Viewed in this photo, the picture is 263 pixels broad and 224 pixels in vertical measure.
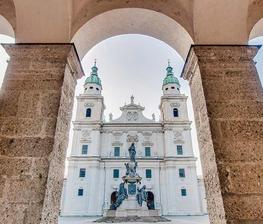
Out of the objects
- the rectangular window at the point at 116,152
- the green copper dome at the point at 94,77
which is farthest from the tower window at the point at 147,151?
the green copper dome at the point at 94,77

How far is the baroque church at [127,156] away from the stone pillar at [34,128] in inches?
870

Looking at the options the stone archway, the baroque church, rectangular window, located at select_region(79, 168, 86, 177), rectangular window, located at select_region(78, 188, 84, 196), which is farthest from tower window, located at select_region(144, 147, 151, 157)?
the stone archway

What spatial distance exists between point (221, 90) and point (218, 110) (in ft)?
0.84

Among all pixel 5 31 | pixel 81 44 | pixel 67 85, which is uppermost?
pixel 5 31

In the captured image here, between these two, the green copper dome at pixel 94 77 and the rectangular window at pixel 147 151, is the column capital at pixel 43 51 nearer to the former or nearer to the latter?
the rectangular window at pixel 147 151

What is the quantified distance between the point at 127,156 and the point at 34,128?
2475 cm

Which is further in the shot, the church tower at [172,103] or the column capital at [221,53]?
the church tower at [172,103]

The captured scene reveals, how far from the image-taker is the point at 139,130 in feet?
92.6

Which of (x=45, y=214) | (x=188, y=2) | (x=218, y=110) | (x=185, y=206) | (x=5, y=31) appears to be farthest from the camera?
(x=185, y=206)

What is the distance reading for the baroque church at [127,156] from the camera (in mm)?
23922

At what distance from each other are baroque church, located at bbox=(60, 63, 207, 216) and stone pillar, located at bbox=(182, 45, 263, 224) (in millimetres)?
22236

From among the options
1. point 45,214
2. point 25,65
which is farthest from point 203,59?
point 45,214

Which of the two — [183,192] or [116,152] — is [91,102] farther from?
[183,192]

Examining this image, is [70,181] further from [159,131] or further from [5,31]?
[5,31]
